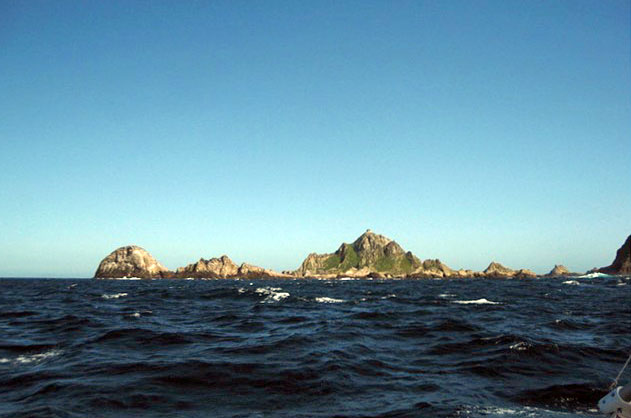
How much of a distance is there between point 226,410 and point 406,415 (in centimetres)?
405

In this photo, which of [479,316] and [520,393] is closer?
[520,393]

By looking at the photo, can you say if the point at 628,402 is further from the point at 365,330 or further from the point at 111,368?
the point at 365,330

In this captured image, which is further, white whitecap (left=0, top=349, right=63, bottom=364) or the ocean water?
white whitecap (left=0, top=349, right=63, bottom=364)

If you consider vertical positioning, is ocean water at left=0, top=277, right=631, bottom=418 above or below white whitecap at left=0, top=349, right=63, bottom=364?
below

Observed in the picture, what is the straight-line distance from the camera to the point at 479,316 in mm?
26453

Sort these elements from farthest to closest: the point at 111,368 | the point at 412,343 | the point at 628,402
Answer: the point at 412,343, the point at 111,368, the point at 628,402

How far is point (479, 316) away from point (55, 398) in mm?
24669

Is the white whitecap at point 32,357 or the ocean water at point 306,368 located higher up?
the white whitecap at point 32,357

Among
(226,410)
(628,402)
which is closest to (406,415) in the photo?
(226,410)

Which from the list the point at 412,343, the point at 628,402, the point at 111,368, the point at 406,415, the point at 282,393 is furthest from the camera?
the point at 412,343

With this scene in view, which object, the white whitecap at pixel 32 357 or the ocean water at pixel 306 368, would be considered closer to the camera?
the ocean water at pixel 306 368

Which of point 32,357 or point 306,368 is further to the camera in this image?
point 32,357

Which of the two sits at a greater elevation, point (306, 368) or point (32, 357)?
point (32, 357)

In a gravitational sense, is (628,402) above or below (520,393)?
above
